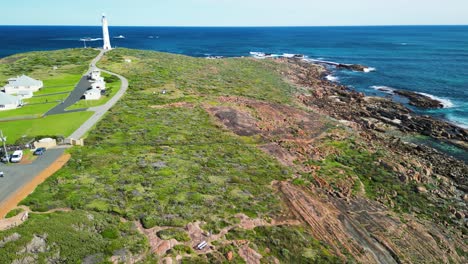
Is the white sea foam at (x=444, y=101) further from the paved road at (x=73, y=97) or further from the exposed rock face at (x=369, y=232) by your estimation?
the paved road at (x=73, y=97)

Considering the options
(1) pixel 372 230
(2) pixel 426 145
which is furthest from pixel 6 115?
(2) pixel 426 145

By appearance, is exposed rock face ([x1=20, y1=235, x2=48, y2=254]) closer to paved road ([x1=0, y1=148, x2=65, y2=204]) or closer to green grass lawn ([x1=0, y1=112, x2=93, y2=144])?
paved road ([x1=0, y1=148, x2=65, y2=204])

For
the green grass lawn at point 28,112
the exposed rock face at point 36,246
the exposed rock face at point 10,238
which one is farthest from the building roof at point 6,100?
the exposed rock face at point 36,246

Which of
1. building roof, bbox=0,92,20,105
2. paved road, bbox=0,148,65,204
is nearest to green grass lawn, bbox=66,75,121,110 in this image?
building roof, bbox=0,92,20,105

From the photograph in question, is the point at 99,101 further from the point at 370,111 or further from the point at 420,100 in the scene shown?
the point at 420,100

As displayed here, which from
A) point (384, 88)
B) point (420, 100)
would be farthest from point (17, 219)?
point (384, 88)

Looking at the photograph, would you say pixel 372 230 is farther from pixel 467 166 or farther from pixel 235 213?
pixel 467 166
